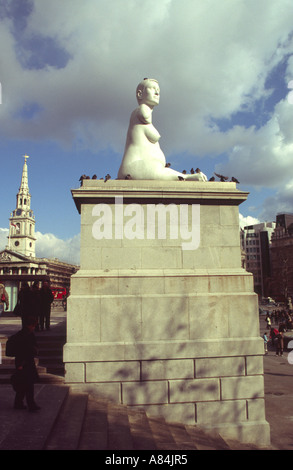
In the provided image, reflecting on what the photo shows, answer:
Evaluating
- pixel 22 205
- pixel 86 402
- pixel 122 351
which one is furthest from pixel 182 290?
pixel 22 205

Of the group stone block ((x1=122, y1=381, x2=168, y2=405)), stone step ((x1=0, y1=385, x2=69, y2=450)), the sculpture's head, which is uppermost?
the sculpture's head

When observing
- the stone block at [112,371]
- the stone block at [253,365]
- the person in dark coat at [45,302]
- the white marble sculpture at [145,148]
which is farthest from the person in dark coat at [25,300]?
the stone block at [253,365]

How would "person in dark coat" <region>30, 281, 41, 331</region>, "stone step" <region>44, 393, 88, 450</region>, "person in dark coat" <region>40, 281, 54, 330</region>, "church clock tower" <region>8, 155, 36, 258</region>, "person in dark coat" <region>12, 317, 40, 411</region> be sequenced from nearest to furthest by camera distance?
"stone step" <region>44, 393, 88, 450</region>
"person in dark coat" <region>12, 317, 40, 411</region>
"person in dark coat" <region>30, 281, 41, 331</region>
"person in dark coat" <region>40, 281, 54, 330</region>
"church clock tower" <region>8, 155, 36, 258</region>

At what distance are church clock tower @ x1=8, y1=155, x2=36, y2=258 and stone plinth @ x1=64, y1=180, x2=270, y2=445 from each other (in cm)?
15475

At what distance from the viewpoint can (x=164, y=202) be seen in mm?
9203

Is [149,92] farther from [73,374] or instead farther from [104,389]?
[104,389]

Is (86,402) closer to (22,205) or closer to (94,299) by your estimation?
(94,299)

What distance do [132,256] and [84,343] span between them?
Answer: 7.94 ft

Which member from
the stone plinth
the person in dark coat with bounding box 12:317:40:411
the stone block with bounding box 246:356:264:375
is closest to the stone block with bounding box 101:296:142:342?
the stone plinth

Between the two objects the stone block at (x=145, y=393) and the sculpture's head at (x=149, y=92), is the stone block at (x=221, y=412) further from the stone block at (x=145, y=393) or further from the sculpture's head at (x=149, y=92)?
the sculpture's head at (x=149, y=92)

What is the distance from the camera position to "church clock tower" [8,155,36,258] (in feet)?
513

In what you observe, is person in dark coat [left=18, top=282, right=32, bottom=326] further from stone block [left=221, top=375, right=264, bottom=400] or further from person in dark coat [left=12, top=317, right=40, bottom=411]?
stone block [left=221, top=375, right=264, bottom=400]
